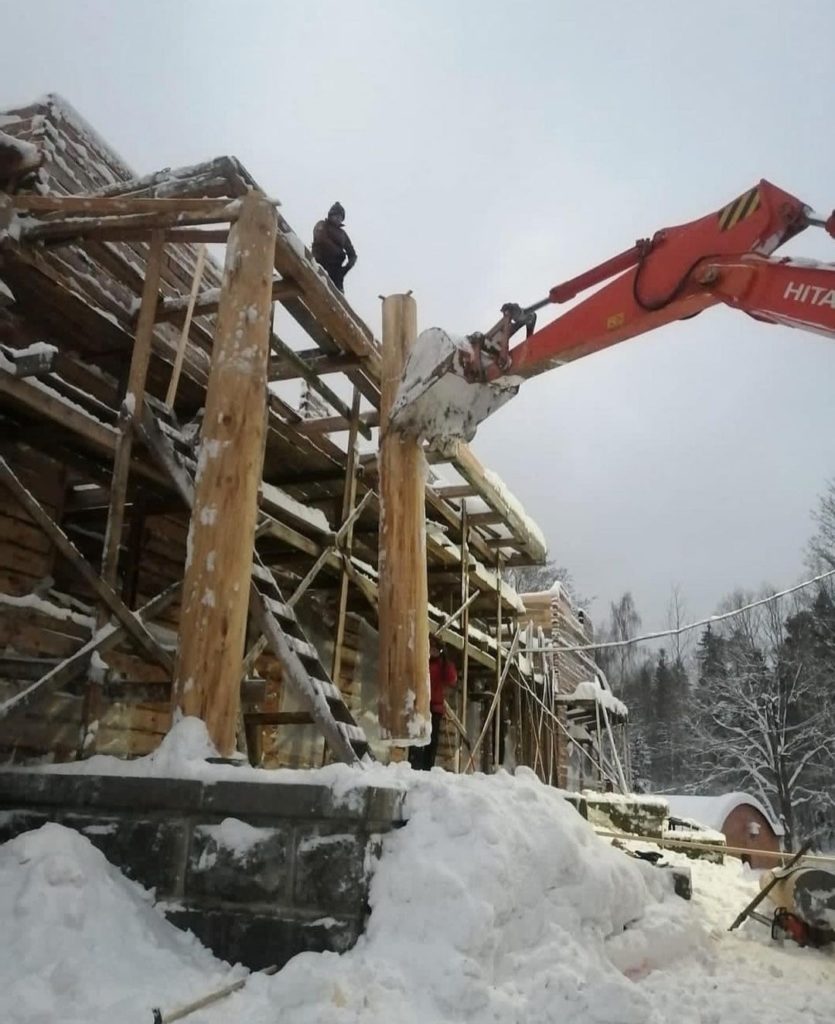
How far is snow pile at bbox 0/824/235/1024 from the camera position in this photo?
246 cm

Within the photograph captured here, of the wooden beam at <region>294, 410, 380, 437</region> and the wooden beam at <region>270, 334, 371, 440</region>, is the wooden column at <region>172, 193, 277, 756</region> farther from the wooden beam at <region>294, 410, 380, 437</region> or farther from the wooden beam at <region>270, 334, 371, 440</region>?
the wooden beam at <region>294, 410, 380, 437</region>

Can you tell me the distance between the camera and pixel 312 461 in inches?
294

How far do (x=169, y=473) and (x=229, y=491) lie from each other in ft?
2.22

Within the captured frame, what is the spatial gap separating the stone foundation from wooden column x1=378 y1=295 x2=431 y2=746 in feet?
8.04

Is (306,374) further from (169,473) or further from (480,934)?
(480,934)

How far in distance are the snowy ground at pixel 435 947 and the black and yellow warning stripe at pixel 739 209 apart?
332 centimetres

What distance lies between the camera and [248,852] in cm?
307

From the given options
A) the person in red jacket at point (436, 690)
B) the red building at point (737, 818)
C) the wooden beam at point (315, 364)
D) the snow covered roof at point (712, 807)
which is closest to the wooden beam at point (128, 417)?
the wooden beam at point (315, 364)

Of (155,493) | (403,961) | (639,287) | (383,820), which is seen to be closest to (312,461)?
(155,493)

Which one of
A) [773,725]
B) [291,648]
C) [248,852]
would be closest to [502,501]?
[291,648]

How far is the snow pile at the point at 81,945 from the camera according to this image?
246cm

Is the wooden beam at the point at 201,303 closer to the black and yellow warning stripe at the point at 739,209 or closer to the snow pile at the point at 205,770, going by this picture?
the black and yellow warning stripe at the point at 739,209

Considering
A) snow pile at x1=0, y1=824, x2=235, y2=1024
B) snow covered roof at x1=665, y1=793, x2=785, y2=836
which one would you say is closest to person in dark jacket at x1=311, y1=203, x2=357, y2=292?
snow pile at x1=0, y1=824, x2=235, y2=1024

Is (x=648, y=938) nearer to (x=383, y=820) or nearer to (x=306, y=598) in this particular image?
(x=383, y=820)
